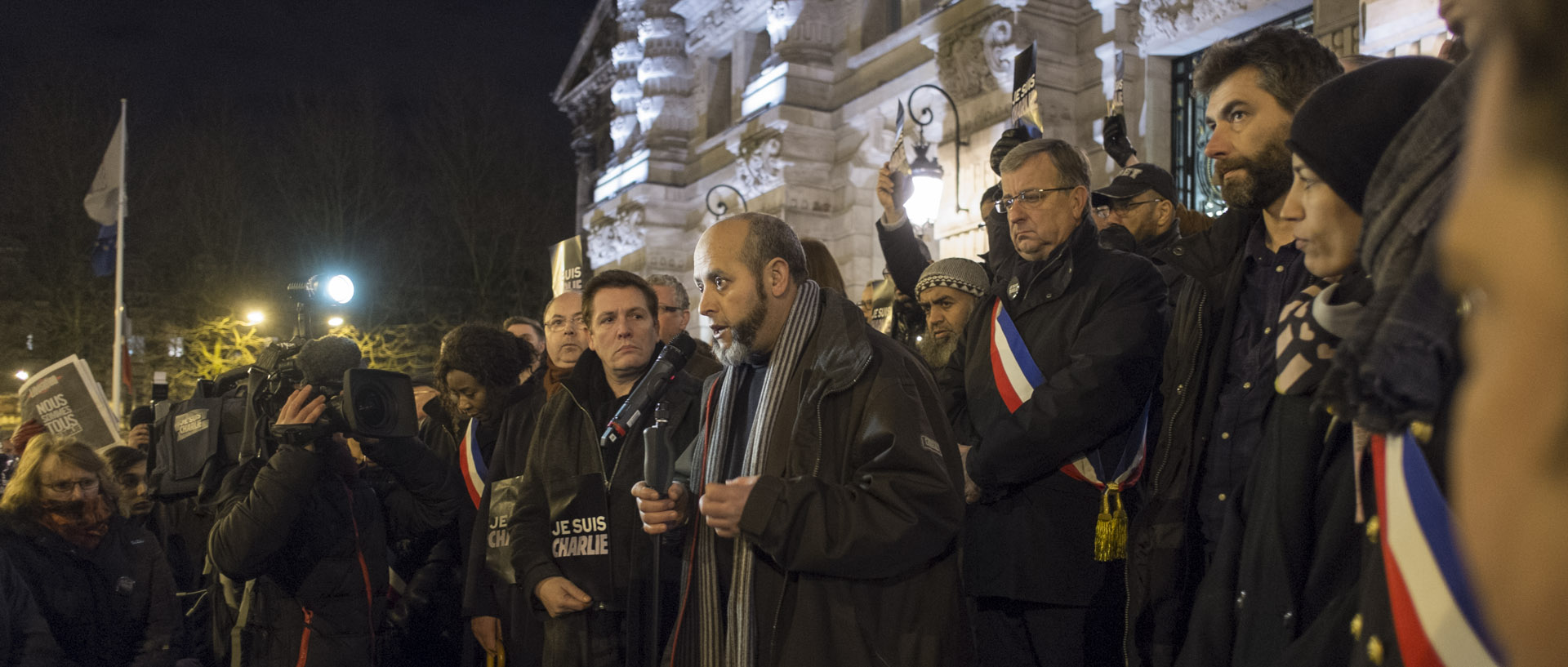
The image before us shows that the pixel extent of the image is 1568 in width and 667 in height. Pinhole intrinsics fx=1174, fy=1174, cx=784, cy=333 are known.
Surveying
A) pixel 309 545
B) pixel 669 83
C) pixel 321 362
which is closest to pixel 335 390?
pixel 321 362

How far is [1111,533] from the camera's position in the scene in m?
3.34

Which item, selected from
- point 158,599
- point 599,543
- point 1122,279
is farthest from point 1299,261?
point 158,599

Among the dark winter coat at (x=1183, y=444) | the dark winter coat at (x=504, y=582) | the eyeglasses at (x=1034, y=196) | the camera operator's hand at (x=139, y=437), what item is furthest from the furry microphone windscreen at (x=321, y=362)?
the camera operator's hand at (x=139, y=437)

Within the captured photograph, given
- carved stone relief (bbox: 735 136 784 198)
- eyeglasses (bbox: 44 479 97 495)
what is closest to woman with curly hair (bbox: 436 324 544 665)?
eyeglasses (bbox: 44 479 97 495)

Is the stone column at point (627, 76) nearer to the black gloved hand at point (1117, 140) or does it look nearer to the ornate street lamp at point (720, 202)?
the ornate street lamp at point (720, 202)

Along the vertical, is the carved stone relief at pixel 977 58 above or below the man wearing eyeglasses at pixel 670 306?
above

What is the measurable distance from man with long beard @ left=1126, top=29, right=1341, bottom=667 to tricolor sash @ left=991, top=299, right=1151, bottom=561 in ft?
1.23

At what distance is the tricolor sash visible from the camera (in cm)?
335

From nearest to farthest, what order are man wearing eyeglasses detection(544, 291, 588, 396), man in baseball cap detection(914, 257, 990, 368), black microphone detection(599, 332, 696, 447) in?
black microphone detection(599, 332, 696, 447), man in baseball cap detection(914, 257, 990, 368), man wearing eyeglasses detection(544, 291, 588, 396)

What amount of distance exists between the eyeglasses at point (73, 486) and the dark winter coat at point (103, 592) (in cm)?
15

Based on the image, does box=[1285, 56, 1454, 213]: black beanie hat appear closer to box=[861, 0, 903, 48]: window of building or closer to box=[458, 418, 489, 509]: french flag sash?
box=[458, 418, 489, 509]: french flag sash

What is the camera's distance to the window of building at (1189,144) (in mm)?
8922

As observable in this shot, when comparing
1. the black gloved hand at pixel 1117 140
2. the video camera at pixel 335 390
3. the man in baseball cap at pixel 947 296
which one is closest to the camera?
the video camera at pixel 335 390

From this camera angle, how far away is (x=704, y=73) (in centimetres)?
1644
